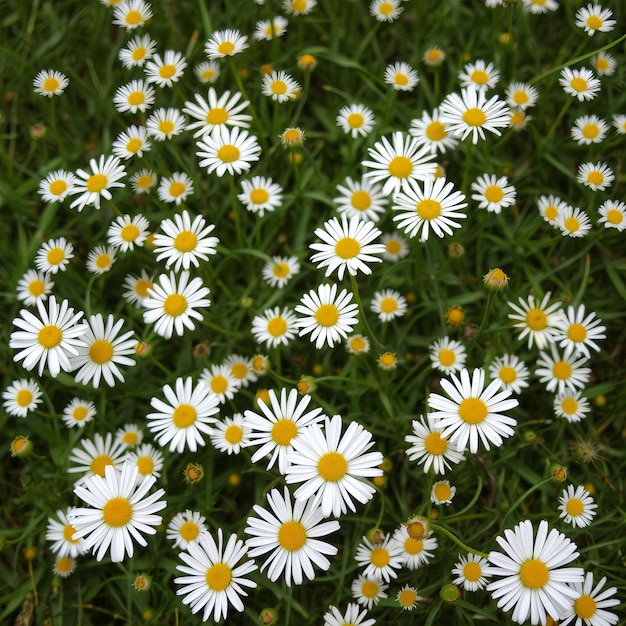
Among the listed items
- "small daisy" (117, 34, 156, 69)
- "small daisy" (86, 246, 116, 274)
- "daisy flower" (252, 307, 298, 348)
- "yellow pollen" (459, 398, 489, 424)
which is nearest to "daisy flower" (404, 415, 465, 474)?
"yellow pollen" (459, 398, 489, 424)

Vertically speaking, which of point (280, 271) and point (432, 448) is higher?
point (280, 271)

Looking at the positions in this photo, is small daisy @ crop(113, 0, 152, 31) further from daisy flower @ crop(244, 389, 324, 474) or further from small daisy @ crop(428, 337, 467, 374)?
small daisy @ crop(428, 337, 467, 374)

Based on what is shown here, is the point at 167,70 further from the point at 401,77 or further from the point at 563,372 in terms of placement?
the point at 563,372

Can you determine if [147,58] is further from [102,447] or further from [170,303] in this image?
[102,447]

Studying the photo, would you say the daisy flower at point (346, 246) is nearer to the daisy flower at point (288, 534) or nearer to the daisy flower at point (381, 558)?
the daisy flower at point (288, 534)

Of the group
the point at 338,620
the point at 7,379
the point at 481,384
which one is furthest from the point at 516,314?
the point at 7,379

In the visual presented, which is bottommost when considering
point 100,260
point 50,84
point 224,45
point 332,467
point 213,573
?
point 213,573

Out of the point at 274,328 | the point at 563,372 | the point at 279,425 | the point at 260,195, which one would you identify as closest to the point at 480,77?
the point at 260,195

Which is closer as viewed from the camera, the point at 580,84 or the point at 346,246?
the point at 346,246
